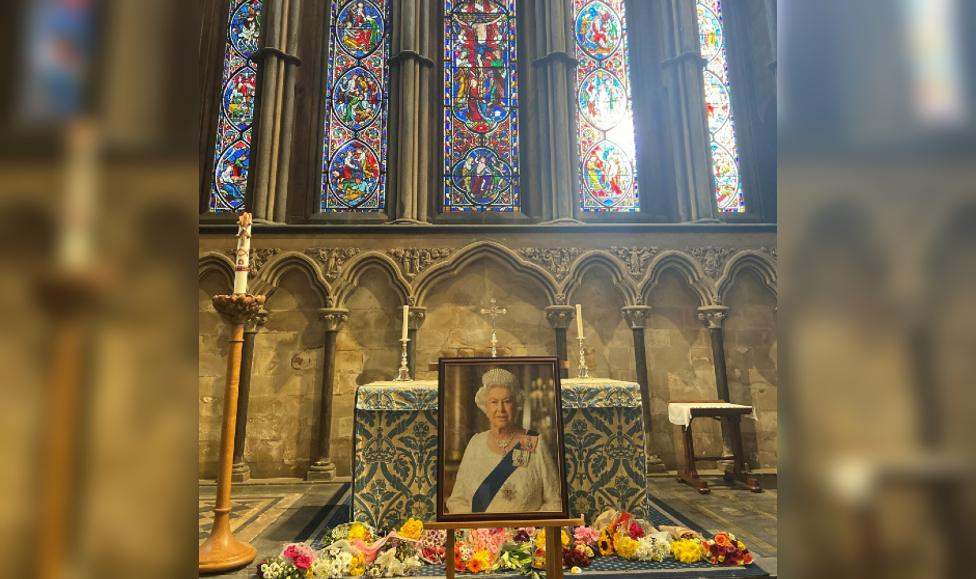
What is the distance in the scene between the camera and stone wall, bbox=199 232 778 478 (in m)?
6.54

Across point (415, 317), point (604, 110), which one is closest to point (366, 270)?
point (415, 317)

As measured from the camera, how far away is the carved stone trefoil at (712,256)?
697 centimetres

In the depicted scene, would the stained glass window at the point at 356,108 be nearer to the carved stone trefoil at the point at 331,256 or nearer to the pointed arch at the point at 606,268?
the carved stone trefoil at the point at 331,256

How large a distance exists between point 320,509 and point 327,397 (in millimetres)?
1670

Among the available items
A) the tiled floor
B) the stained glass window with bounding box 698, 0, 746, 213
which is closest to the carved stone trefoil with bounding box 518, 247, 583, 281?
the stained glass window with bounding box 698, 0, 746, 213

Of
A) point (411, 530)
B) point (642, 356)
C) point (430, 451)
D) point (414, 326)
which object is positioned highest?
point (414, 326)

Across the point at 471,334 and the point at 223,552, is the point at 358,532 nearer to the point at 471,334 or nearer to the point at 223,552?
the point at 223,552

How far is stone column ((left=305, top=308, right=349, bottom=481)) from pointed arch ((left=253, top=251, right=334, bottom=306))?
21 cm

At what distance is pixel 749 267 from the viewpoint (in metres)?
7.07

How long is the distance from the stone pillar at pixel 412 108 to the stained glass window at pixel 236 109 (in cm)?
226

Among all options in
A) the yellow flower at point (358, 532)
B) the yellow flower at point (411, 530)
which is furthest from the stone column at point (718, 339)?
the yellow flower at point (358, 532)
